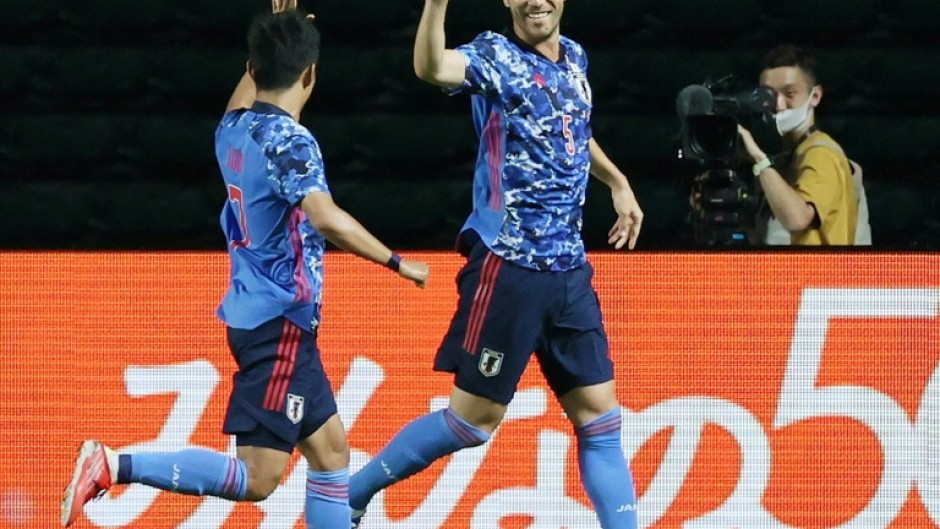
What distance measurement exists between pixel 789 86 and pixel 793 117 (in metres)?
0.09

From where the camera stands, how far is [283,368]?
4113 millimetres

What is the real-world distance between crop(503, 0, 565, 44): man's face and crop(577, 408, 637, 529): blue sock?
88 cm

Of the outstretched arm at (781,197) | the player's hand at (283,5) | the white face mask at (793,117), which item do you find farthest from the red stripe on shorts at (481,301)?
the white face mask at (793,117)

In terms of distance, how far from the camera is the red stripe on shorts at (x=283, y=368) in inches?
161

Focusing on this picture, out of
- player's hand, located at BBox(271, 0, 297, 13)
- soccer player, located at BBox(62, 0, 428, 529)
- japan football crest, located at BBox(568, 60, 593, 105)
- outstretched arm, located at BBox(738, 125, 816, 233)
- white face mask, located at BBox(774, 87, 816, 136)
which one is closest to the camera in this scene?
soccer player, located at BBox(62, 0, 428, 529)

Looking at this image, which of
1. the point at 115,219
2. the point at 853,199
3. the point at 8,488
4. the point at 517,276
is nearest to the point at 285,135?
the point at 517,276

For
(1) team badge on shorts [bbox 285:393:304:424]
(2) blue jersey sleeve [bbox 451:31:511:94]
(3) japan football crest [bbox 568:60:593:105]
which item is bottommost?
(1) team badge on shorts [bbox 285:393:304:424]

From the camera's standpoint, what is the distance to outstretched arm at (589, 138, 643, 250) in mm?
4402

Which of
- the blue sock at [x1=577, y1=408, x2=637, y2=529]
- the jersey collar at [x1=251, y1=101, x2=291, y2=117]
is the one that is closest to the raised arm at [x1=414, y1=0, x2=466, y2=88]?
the jersey collar at [x1=251, y1=101, x2=291, y2=117]

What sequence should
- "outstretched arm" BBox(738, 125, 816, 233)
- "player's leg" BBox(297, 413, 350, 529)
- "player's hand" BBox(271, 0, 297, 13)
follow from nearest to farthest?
"player's leg" BBox(297, 413, 350, 529), "player's hand" BBox(271, 0, 297, 13), "outstretched arm" BBox(738, 125, 816, 233)

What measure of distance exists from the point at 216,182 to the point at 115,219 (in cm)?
37

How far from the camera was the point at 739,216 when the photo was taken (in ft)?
16.7

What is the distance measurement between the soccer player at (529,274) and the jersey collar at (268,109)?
0.42 m

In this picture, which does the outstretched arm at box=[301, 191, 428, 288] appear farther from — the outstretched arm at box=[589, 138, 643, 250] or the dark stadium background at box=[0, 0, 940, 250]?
the dark stadium background at box=[0, 0, 940, 250]
